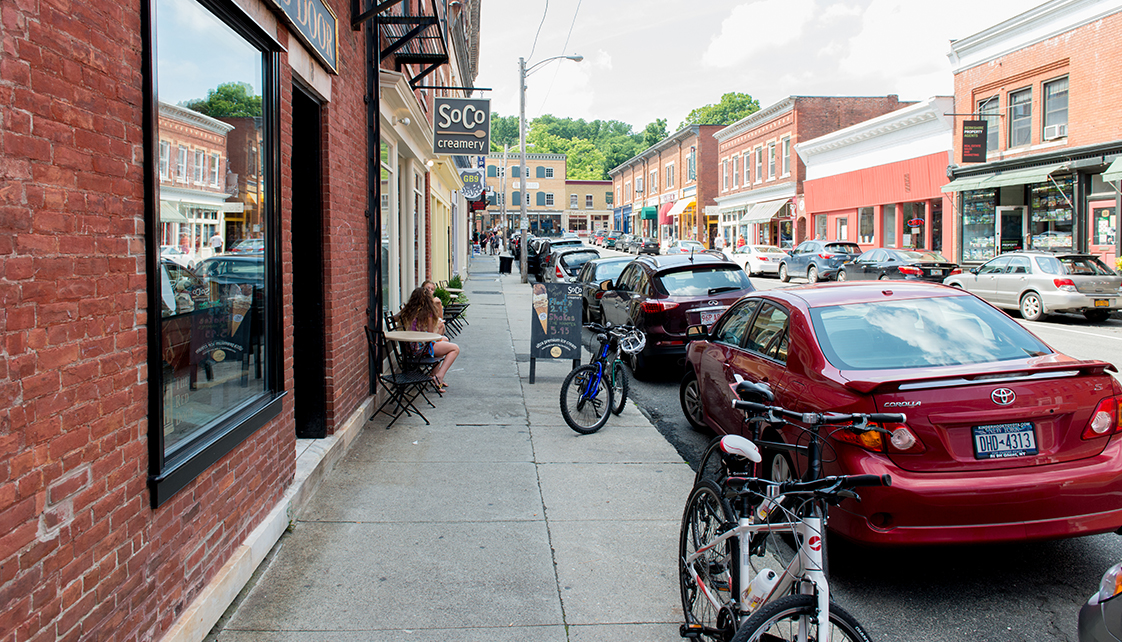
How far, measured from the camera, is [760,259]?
→ 3297cm

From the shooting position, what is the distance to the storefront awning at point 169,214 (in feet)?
11.5

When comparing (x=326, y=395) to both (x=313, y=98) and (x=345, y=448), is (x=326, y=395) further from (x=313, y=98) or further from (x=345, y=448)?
(x=313, y=98)

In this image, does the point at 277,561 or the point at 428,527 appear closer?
the point at 277,561

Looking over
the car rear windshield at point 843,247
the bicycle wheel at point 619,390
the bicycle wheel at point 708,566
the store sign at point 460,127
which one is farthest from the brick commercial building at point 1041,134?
the bicycle wheel at point 708,566

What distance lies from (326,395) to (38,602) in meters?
4.11

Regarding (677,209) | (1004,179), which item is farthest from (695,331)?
(677,209)

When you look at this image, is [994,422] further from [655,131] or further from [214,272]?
[655,131]

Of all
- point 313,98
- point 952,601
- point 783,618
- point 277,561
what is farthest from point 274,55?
point 952,601

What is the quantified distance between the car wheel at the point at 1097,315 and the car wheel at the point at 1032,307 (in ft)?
2.75

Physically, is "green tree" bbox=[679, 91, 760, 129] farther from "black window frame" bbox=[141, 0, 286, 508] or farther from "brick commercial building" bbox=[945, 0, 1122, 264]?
"black window frame" bbox=[141, 0, 286, 508]

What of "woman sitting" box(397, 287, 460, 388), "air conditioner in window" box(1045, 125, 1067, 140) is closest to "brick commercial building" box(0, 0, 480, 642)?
"woman sitting" box(397, 287, 460, 388)

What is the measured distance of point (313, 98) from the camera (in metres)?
6.17

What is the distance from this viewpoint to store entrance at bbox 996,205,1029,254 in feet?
85.3

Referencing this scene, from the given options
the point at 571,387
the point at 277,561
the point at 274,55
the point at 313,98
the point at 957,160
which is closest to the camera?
the point at 277,561
